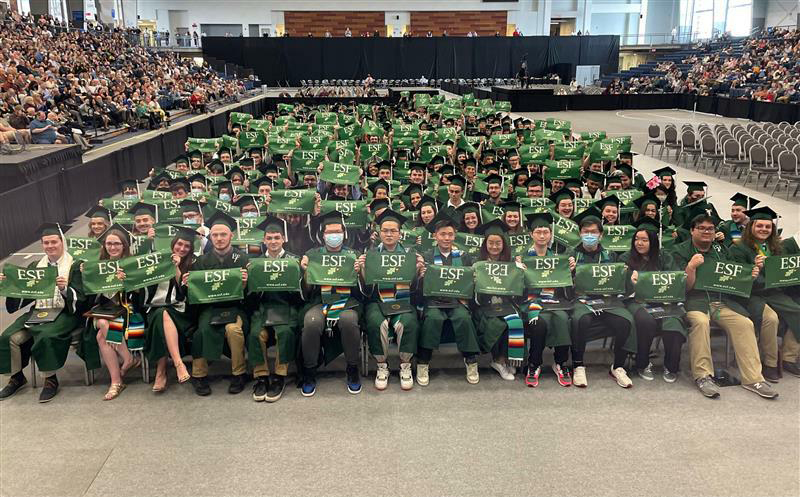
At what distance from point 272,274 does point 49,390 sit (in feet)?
7.88

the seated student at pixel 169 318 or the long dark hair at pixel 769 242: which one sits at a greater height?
the long dark hair at pixel 769 242

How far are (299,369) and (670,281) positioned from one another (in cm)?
386

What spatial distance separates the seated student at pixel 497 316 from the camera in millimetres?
6500

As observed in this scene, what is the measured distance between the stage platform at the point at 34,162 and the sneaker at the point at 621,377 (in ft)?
38.0

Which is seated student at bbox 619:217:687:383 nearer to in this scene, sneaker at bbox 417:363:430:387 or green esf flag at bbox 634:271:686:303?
green esf flag at bbox 634:271:686:303

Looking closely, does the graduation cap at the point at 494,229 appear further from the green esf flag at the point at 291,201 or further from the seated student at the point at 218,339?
the green esf flag at the point at 291,201

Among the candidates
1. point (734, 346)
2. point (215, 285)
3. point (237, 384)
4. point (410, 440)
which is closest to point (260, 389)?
point (237, 384)

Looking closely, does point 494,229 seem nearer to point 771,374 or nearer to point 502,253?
point 502,253

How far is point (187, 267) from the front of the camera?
22.0 feet

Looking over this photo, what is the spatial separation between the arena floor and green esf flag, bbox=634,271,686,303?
0.85 m

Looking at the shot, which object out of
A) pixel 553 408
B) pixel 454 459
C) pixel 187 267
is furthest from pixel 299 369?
pixel 553 408

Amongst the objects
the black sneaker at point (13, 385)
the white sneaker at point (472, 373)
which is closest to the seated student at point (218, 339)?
the black sneaker at point (13, 385)

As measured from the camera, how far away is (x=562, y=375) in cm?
655

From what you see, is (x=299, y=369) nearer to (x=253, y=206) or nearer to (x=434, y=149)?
(x=253, y=206)
